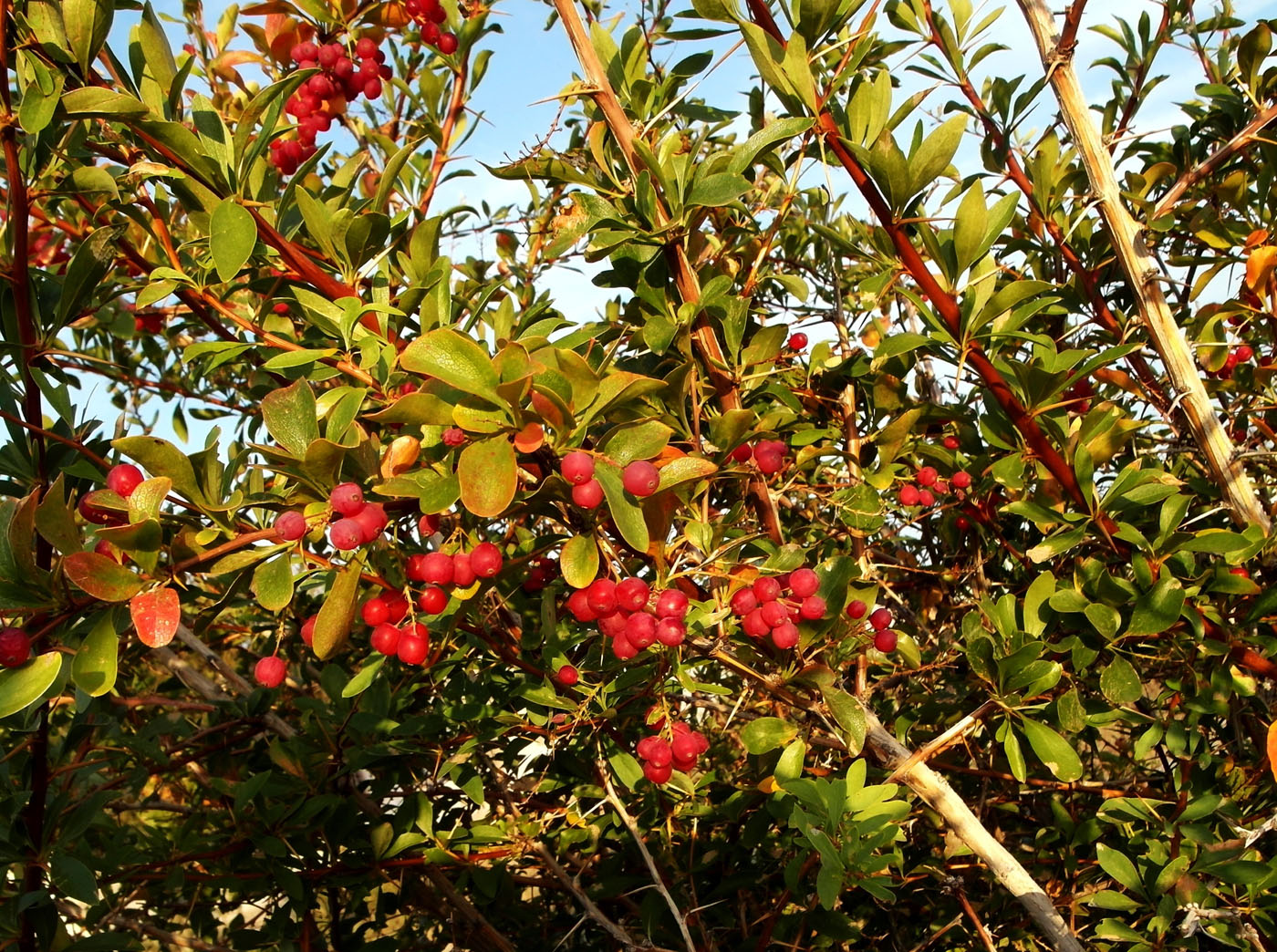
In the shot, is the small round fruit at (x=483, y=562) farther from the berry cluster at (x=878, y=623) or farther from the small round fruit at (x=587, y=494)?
the berry cluster at (x=878, y=623)

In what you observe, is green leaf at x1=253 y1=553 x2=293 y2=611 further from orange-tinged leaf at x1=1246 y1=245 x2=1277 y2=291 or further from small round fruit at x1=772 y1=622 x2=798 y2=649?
orange-tinged leaf at x1=1246 y1=245 x2=1277 y2=291

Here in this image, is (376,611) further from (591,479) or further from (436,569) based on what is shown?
(591,479)

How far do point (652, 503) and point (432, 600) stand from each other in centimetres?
31

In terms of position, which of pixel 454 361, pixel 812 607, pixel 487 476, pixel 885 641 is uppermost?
pixel 454 361

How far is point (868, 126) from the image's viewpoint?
1332 millimetres

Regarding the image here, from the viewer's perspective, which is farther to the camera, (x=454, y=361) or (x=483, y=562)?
(x=483, y=562)

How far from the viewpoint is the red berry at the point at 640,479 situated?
39.5 inches

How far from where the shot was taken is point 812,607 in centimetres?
125

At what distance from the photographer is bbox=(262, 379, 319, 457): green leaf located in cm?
100

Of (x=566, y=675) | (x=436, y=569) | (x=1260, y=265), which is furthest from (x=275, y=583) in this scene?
(x=1260, y=265)

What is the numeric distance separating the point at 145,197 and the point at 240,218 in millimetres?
501

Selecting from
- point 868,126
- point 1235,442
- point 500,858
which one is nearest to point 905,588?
point 1235,442

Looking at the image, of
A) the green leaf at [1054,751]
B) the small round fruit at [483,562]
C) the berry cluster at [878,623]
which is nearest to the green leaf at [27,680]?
the small round fruit at [483,562]

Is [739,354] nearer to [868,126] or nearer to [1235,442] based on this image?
[868,126]
